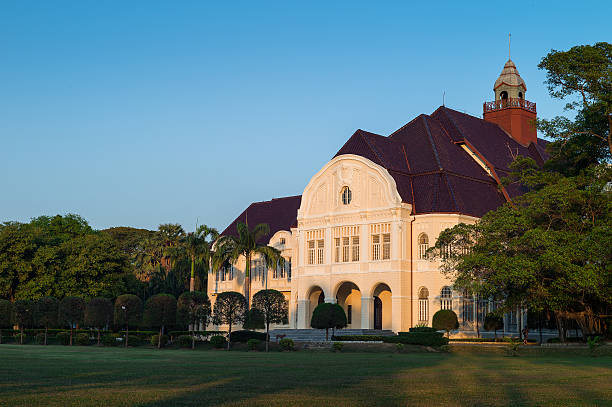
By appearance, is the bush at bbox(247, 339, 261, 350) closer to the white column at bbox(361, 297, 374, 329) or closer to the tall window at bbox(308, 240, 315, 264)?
the white column at bbox(361, 297, 374, 329)

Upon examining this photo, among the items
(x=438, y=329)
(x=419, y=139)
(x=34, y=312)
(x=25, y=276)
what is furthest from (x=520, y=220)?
(x=25, y=276)

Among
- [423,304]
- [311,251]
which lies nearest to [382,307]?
[423,304]

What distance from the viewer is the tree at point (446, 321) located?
46.8 meters

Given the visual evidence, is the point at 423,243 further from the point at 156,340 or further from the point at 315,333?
the point at 156,340

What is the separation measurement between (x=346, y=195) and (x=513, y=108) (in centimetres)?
2112

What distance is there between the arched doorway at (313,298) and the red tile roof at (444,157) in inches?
328

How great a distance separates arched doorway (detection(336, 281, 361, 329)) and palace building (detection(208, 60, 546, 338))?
0.26 feet

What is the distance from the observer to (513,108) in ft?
219

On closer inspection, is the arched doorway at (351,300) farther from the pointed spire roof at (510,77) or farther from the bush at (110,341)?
the pointed spire roof at (510,77)

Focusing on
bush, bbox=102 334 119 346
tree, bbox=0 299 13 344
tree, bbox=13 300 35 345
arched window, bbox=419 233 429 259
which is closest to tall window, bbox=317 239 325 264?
arched window, bbox=419 233 429 259

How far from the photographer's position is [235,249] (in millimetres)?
53656

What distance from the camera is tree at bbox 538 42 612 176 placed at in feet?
122

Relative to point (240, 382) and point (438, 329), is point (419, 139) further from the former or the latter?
point (240, 382)

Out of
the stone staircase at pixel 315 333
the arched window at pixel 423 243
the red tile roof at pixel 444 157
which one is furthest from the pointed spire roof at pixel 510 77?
the stone staircase at pixel 315 333
